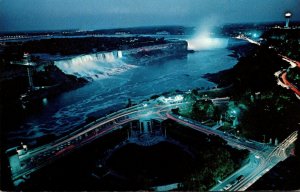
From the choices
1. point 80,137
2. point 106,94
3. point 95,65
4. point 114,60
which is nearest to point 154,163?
point 80,137

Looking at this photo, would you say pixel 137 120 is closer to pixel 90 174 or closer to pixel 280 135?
pixel 90 174

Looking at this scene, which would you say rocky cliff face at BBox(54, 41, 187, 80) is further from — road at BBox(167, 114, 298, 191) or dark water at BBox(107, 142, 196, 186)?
road at BBox(167, 114, 298, 191)

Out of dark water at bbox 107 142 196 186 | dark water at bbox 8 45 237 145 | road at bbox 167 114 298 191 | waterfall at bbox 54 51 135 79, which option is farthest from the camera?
waterfall at bbox 54 51 135 79

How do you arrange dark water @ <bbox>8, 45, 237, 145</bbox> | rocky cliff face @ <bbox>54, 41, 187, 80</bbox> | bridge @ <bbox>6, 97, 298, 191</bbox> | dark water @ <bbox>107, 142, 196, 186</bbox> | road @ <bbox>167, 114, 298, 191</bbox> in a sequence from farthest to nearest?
rocky cliff face @ <bbox>54, 41, 187, 80</bbox> < dark water @ <bbox>8, 45, 237, 145</bbox> < dark water @ <bbox>107, 142, 196, 186</bbox> < bridge @ <bbox>6, 97, 298, 191</bbox> < road @ <bbox>167, 114, 298, 191</bbox>

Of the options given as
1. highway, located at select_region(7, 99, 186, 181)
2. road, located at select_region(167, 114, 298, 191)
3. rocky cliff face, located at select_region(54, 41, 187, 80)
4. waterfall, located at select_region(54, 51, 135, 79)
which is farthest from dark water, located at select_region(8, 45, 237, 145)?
road, located at select_region(167, 114, 298, 191)

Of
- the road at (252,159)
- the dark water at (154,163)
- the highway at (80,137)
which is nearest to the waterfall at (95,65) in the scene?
the highway at (80,137)

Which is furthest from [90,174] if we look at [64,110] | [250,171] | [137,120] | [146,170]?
[64,110]

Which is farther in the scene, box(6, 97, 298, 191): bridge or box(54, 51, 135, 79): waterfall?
box(54, 51, 135, 79): waterfall

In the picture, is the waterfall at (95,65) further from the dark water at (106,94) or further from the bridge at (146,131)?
the bridge at (146,131)
